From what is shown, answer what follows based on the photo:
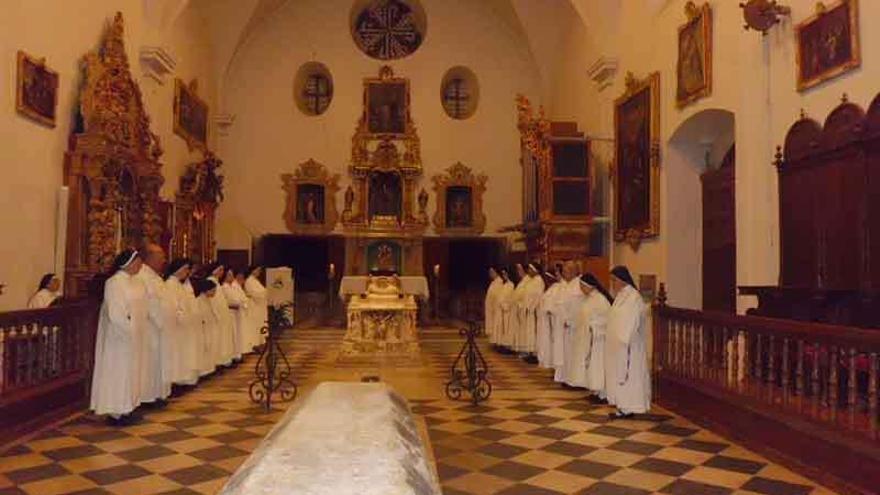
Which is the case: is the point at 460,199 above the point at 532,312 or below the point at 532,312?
above

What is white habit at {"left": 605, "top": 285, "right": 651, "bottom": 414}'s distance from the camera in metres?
7.51

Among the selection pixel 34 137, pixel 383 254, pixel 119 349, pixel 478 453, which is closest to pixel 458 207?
pixel 383 254

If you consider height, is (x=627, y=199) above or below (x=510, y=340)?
above

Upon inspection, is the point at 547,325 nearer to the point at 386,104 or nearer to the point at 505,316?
the point at 505,316

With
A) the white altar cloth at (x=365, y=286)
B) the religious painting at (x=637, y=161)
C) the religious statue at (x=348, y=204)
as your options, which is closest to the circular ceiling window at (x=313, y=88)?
the religious statue at (x=348, y=204)

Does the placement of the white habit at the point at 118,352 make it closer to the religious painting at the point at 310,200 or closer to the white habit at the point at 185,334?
the white habit at the point at 185,334

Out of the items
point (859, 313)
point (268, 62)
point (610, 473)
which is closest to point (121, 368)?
point (610, 473)

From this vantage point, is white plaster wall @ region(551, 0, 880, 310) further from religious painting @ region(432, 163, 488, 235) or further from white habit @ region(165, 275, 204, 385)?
religious painting @ region(432, 163, 488, 235)

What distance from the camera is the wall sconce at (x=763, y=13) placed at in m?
8.67

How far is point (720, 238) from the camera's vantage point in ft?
38.1

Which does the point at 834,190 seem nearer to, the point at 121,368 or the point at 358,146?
the point at 121,368

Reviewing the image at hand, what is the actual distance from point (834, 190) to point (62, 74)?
10.0 meters

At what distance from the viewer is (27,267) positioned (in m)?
9.85

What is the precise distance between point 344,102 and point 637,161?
1037cm
